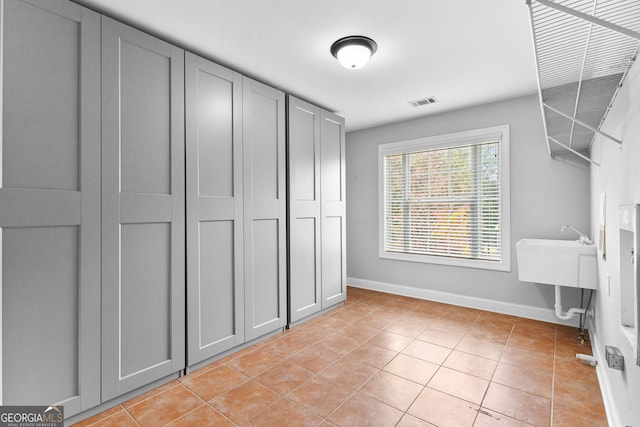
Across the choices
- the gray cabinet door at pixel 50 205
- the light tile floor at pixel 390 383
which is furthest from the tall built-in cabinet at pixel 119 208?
the light tile floor at pixel 390 383

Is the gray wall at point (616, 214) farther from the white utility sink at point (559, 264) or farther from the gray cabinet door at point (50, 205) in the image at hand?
the gray cabinet door at point (50, 205)

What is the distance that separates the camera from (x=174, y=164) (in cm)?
232

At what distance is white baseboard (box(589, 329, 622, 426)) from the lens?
5.80ft

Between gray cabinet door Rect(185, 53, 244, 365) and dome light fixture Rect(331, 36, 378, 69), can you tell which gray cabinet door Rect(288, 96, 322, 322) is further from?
dome light fixture Rect(331, 36, 378, 69)

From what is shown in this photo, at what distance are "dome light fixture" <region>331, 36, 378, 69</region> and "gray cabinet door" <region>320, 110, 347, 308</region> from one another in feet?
4.40

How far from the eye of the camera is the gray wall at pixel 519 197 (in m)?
3.34

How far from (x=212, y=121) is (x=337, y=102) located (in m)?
1.68

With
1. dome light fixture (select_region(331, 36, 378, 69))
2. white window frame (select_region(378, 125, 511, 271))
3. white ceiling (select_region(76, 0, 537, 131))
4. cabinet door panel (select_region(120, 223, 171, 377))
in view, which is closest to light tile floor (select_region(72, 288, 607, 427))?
cabinet door panel (select_region(120, 223, 171, 377))

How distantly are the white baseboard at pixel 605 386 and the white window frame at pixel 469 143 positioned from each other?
48.3 inches

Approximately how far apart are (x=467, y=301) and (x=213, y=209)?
11.0 ft

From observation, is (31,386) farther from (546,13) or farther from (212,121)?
(546,13)

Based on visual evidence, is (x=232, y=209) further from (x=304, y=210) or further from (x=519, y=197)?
(x=519, y=197)

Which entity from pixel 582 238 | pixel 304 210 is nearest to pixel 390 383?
pixel 304 210

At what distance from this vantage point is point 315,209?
11.9 feet
